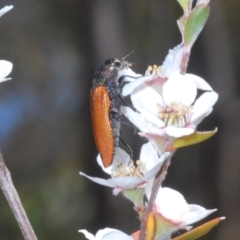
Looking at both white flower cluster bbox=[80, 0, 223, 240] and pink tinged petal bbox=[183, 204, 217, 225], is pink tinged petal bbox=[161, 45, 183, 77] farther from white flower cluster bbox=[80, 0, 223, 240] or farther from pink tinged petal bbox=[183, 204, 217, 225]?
pink tinged petal bbox=[183, 204, 217, 225]

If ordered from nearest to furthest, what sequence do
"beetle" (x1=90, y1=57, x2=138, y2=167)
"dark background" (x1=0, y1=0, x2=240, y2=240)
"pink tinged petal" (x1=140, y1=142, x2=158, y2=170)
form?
"pink tinged petal" (x1=140, y1=142, x2=158, y2=170), "beetle" (x1=90, y1=57, x2=138, y2=167), "dark background" (x1=0, y1=0, x2=240, y2=240)

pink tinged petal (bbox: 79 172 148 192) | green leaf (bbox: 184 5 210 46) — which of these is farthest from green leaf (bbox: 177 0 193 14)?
pink tinged petal (bbox: 79 172 148 192)

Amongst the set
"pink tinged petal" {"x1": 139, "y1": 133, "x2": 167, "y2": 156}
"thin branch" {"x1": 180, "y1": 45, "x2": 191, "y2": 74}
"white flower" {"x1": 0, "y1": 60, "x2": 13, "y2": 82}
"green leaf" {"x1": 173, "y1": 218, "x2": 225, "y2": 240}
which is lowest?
"green leaf" {"x1": 173, "y1": 218, "x2": 225, "y2": 240}

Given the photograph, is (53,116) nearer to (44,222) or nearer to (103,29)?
(44,222)

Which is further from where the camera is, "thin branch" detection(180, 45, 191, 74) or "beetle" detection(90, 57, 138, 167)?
"beetle" detection(90, 57, 138, 167)

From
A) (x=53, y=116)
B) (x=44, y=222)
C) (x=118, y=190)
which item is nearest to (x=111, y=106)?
(x=118, y=190)

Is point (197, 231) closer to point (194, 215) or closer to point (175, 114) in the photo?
point (194, 215)

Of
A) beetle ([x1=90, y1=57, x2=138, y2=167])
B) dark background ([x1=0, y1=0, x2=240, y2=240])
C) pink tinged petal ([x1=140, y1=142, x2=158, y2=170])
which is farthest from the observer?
dark background ([x1=0, y1=0, x2=240, y2=240])
